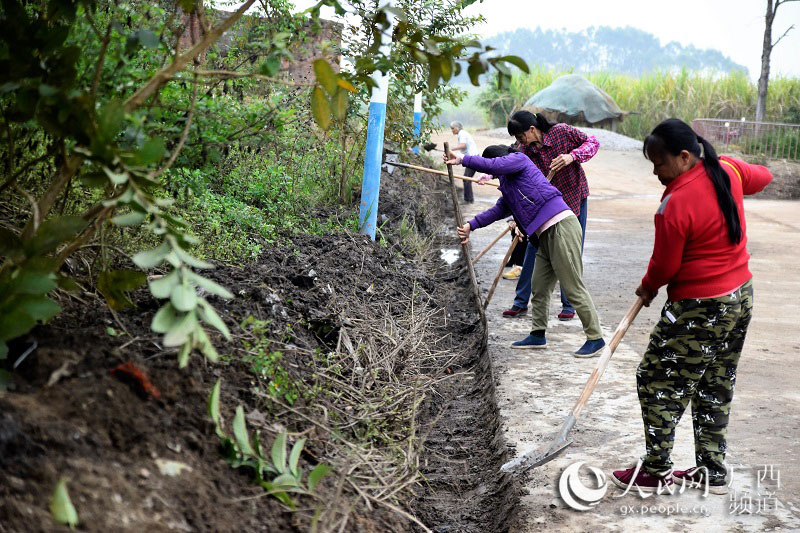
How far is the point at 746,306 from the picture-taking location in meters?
3.58

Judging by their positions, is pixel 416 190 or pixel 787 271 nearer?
pixel 787 271

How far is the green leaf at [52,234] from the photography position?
8.73 ft

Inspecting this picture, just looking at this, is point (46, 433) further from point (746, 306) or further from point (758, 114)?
point (758, 114)

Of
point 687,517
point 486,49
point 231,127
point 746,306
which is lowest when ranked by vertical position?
point 687,517

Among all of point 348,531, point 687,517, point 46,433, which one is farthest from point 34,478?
point 687,517

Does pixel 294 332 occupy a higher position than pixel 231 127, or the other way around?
pixel 231 127

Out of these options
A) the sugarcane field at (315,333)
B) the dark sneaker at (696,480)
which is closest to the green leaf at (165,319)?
the sugarcane field at (315,333)

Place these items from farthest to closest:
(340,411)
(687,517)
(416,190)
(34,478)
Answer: (416,190)
(340,411)
(687,517)
(34,478)

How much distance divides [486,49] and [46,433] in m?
1.94

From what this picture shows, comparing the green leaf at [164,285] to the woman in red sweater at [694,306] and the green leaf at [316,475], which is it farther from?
the woman in red sweater at [694,306]

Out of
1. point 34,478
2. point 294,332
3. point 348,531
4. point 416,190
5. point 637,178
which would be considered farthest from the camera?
point 637,178

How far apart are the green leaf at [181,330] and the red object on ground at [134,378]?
58 cm

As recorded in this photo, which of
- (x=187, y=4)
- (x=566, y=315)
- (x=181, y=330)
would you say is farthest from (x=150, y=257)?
(x=566, y=315)

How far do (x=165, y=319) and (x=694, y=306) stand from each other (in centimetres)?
231
